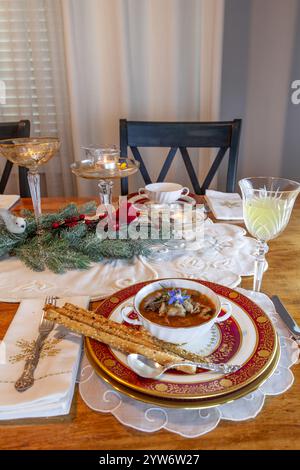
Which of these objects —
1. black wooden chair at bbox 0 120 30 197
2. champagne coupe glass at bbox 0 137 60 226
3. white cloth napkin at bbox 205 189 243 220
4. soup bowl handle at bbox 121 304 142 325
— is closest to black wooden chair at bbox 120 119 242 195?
white cloth napkin at bbox 205 189 243 220

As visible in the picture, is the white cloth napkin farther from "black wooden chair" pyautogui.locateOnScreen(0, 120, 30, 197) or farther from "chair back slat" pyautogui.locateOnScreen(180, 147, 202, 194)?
"black wooden chair" pyautogui.locateOnScreen(0, 120, 30, 197)

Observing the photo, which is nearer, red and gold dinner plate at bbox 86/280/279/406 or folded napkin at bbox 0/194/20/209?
red and gold dinner plate at bbox 86/280/279/406

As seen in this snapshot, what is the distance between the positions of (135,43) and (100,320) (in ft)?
5.47

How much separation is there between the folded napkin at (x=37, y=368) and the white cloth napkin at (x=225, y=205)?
2.03ft

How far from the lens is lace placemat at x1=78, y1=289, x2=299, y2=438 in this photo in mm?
427

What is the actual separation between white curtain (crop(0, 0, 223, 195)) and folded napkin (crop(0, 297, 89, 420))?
1492 millimetres

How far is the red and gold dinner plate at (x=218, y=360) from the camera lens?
440mm

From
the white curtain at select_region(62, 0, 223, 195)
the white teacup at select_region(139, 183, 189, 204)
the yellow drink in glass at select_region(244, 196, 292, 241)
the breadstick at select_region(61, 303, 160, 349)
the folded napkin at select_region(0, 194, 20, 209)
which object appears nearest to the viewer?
the breadstick at select_region(61, 303, 160, 349)

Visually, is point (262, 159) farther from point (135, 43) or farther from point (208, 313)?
point (208, 313)

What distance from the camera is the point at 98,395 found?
1.54ft

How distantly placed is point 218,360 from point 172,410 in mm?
89

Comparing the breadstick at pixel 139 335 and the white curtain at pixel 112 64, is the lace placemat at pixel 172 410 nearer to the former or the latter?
the breadstick at pixel 139 335

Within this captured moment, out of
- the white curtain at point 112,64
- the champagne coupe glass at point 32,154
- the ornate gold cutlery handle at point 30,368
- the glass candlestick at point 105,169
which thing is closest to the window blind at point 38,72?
the white curtain at point 112,64
